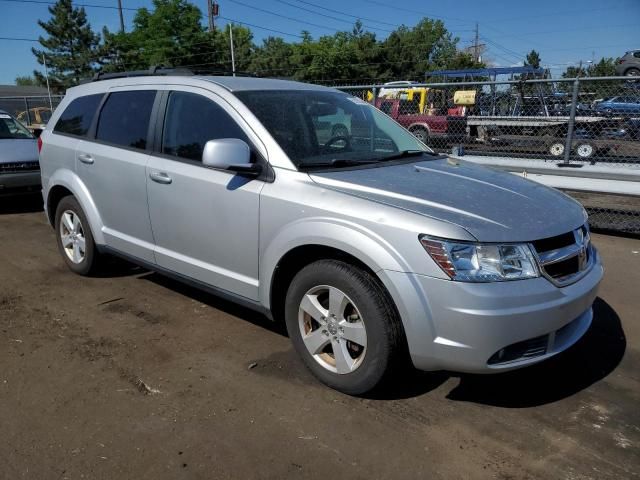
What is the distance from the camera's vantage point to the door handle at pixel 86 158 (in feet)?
14.6

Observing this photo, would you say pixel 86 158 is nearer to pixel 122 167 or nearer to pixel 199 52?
pixel 122 167

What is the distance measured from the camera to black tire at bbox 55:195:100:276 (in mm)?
4691

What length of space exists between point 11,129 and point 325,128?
7.17 metres

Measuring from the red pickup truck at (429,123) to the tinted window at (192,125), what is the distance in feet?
20.5

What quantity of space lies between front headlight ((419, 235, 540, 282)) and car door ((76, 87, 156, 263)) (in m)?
2.34

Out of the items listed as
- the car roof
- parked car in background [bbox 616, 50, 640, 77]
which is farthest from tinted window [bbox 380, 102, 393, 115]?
parked car in background [bbox 616, 50, 640, 77]

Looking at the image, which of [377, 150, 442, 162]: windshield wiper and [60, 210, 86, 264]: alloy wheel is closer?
[377, 150, 442, 162]: windshield wiper

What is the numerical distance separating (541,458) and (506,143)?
8.66 meters

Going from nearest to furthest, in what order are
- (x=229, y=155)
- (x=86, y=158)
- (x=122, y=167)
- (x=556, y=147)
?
(x=229, y=155) < (x=122, y=167) < (x=86, y=158) < (x=556, y=147)

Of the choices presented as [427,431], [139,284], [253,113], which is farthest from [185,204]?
[427,431]

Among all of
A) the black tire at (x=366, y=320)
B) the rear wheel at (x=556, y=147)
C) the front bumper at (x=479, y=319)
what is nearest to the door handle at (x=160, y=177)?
the black tire at (x=366, y=320)

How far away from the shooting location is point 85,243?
478 centimetres

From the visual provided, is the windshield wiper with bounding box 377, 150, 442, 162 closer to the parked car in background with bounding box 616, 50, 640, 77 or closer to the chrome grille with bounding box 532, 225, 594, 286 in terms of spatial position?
the chrome grille with bounding box 532, 225, 594, 286

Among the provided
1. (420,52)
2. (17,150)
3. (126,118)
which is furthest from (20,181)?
(420,52)
